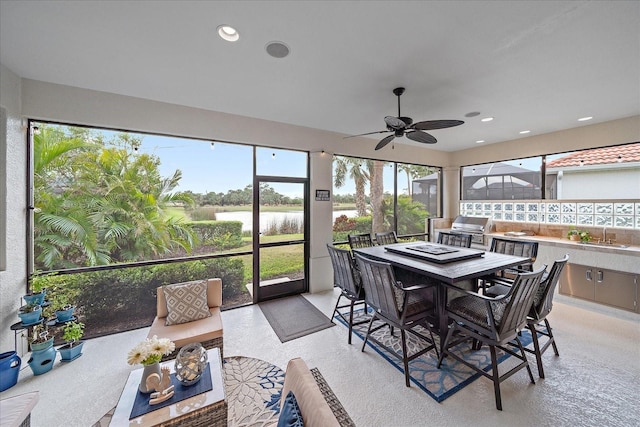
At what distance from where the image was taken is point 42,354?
7.61 feet

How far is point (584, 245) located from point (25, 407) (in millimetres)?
6275

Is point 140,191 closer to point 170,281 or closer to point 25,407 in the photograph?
point 170,281

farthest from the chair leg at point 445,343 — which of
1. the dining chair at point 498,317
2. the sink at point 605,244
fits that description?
the sink at point 605,244

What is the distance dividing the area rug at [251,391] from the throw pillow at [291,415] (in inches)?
39.9

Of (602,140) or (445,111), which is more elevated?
(445,111)

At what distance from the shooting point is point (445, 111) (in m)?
3.46

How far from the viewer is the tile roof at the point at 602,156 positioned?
12.3ft

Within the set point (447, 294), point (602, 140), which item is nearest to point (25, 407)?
point (447, 294)

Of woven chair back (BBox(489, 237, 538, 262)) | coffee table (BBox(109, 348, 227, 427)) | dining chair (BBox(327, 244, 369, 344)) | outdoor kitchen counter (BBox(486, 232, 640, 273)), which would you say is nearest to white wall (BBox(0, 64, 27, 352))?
coffee table (BBox(109, 348, 227, 427))

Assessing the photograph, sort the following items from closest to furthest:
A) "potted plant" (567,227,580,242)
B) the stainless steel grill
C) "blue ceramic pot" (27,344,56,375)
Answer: "blue ceramic pot" (27,344,56,375), "potted plant" (567,227,580,242), the stainless steel grill

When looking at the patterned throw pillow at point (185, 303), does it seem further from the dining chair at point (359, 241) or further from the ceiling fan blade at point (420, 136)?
the ceiling fan blade at point (420, 136)

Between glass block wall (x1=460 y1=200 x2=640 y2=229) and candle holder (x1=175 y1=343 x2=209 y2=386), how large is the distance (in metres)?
6.06

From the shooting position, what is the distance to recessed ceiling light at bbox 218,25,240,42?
1878 millimetres

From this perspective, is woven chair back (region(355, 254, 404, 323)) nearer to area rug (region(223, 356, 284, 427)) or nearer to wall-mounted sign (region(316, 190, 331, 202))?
area rug (region(223, 356, 284, 427))
